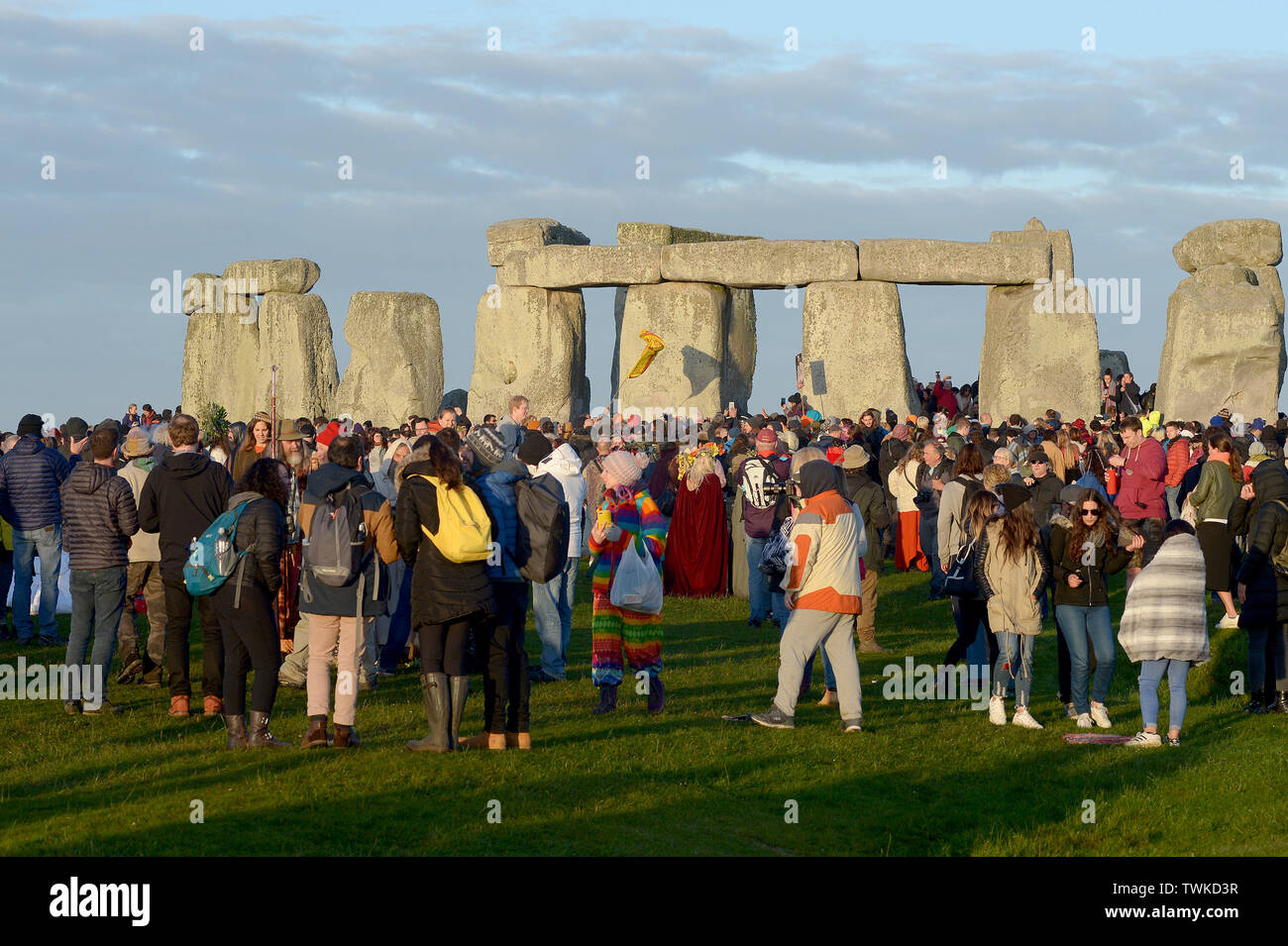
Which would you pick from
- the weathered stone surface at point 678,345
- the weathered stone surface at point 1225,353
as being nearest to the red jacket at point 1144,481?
the weathered stone surface at point 1225,353

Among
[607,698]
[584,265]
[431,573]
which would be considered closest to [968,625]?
[607,698]

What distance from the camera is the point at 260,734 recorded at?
988cm

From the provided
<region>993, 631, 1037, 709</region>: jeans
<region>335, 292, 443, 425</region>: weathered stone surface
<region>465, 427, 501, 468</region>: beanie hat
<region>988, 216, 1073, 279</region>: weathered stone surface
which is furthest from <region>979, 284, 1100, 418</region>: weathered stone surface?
<region>465, 427, 501, 468</region>: beanie hat

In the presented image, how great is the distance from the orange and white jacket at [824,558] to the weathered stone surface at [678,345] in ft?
57.7

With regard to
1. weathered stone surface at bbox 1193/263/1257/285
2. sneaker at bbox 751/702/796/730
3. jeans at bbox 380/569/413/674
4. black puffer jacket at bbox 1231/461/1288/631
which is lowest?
sneaker at bbox 751/702/796/730

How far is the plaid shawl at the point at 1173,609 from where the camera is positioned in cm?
1077

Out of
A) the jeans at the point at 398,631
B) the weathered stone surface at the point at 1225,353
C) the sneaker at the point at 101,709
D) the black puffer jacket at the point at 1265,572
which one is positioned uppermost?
the weathered stone surface at the point at 1225,353

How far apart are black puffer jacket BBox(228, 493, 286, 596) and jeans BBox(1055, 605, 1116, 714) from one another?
537 cm

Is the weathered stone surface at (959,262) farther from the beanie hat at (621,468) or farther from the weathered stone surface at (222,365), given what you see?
the beanie hat at (621,468)

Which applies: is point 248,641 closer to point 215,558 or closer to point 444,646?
point 215,558

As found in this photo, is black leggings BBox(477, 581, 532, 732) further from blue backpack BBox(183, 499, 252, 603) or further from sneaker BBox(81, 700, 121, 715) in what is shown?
sneaker BBox(81, 700, 121, 715)

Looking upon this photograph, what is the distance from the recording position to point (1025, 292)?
90.7 feet

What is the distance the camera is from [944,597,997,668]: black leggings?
12.4m

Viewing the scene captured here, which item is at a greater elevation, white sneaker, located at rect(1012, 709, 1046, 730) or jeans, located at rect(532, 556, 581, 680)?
jeans, located at rect(532, 556, 581, 680)
